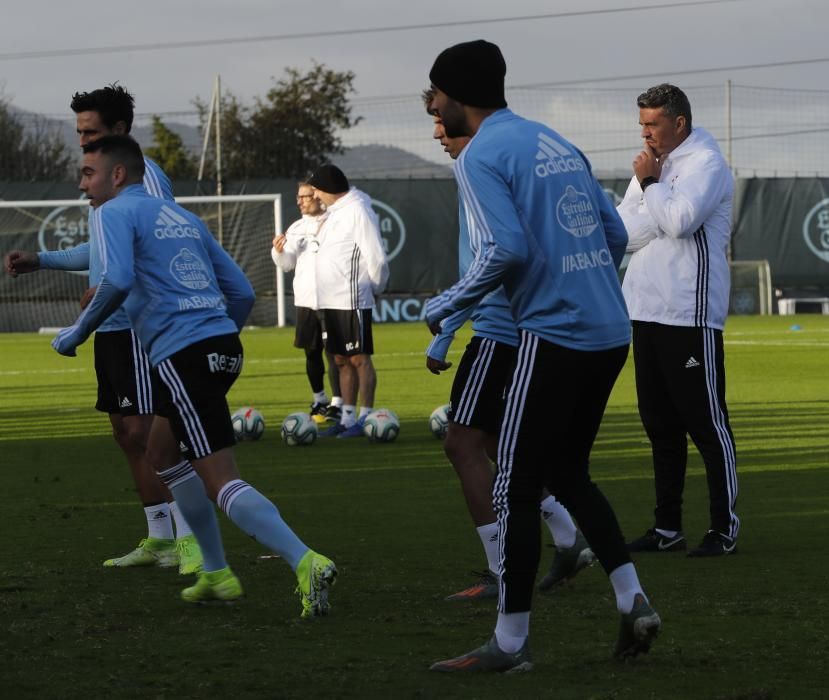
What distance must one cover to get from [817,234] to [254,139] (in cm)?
1755

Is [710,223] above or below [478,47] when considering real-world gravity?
below

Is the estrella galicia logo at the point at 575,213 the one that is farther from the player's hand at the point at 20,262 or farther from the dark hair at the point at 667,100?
the player's hand at the point at 20,262

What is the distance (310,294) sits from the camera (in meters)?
13.9

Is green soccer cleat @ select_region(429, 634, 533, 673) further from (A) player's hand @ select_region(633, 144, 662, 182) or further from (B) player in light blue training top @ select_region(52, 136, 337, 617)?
(A) player's hand @ select_region(633, 144, 662, 182)

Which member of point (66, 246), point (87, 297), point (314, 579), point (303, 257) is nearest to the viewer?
point (314, 579)

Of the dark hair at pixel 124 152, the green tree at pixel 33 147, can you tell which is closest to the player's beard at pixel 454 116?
the dark hair at pixel 124 152

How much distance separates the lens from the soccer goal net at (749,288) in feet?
122

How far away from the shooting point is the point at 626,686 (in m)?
4.71

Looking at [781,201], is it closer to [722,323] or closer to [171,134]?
[171,134]

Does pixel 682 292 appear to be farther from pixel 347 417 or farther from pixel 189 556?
pixel 347 417

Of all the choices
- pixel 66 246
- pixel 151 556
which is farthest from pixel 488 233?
pixel 66 246

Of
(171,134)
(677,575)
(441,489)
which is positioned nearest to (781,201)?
(171,134)

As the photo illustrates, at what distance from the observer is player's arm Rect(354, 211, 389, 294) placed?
13.3m

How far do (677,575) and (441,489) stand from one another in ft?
10.2
